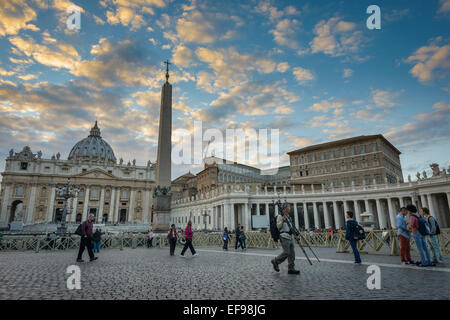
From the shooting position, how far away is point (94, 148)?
362ft

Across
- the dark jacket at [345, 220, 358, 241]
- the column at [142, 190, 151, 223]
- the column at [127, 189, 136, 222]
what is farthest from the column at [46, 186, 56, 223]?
the dark jacket at [345, 220, 358, 241]

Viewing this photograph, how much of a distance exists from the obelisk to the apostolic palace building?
15.0m

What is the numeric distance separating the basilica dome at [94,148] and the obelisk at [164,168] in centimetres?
8997

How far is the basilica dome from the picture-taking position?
10808 centimetres

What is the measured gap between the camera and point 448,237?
34.1ft

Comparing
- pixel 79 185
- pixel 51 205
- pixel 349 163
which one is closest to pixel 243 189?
pixel 349 163

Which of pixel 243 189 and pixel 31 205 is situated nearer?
pixel 243 189

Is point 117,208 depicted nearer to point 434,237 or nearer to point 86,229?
point 86,229

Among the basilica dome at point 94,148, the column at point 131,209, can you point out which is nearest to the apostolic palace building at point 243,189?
the column at point 131,209

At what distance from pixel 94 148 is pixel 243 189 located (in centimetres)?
8586

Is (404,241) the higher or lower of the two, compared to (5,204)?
lower

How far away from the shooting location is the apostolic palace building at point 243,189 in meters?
43.8

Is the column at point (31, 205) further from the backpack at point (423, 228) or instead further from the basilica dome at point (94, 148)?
the backpack at point (423, 228)

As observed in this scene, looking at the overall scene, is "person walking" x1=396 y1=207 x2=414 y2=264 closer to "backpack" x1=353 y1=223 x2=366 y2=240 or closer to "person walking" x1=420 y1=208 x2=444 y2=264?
"person walking" x1=420 y1=208 x2=444 y2=264
